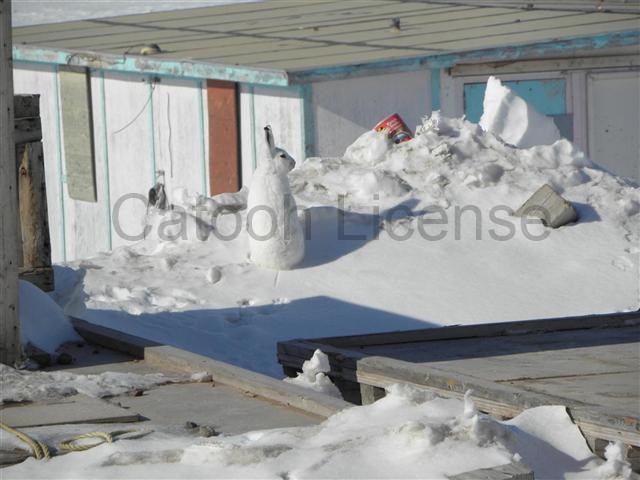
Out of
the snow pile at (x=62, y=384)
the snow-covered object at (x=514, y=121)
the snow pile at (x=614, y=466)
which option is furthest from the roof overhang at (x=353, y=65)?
the snow pile at (x=614, y=466)

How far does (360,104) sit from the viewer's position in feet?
46.8

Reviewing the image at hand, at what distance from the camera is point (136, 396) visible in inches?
218

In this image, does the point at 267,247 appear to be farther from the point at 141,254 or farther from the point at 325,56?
the point at 325,56

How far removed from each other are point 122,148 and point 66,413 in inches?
455

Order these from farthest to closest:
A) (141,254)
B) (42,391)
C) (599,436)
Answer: (141,254), (42,391), (599,436)

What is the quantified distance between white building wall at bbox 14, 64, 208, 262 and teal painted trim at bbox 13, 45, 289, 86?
0.33 meters

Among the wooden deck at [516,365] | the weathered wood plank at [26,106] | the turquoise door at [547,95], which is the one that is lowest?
the wooden deck at [516,365]

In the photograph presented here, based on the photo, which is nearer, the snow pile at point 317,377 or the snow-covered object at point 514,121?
the snow pile at point 317,377

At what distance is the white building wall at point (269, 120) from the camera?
13914 mm

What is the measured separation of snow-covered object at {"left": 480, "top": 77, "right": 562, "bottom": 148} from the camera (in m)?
12.9

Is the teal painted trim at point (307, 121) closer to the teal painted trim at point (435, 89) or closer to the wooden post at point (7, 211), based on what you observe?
the teal painted trim at point (435, 89)

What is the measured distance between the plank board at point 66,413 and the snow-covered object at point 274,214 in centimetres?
545

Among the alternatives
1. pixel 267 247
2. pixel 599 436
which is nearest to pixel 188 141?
pixel 267 247

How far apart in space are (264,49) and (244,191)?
392 centimetres
